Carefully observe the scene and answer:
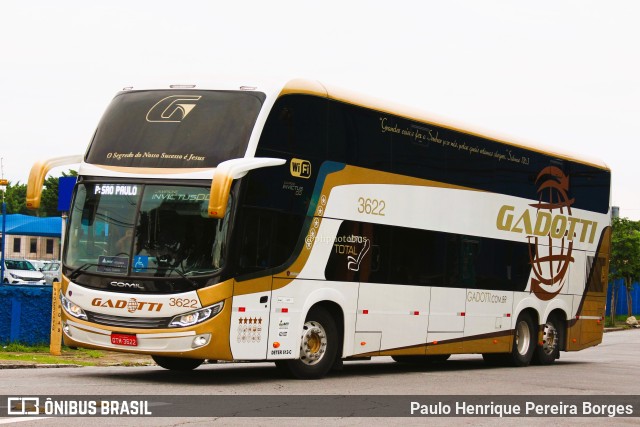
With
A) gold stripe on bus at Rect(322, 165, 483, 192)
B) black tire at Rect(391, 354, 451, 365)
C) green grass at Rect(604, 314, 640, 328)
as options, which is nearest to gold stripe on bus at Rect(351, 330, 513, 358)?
black tire at Rect(391, 354, 451, 365)

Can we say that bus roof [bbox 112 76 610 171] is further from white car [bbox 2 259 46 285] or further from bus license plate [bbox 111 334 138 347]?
white car [bbox 2 259 46 285]

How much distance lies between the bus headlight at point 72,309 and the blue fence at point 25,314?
300 inches

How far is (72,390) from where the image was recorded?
502 inches

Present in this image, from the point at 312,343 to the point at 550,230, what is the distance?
28.1ft

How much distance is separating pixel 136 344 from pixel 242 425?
430 centimetres

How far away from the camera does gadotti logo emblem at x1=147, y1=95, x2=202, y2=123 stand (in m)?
15.0

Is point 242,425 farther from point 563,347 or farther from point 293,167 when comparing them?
point 563,347

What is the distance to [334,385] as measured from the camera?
15281mm

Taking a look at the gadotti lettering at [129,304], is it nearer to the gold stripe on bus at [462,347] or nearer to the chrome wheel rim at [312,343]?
the chrome wheel rim at [312,343]

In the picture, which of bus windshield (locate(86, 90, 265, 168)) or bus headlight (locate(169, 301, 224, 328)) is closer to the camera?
bus headlight (locate(169, 301, 224, 328))

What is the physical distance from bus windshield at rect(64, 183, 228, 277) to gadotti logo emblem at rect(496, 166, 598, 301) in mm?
8746

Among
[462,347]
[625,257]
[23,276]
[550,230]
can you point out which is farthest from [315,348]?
[625,257]

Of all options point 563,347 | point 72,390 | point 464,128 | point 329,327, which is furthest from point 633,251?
point 72,390

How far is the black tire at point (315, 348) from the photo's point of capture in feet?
51.8
